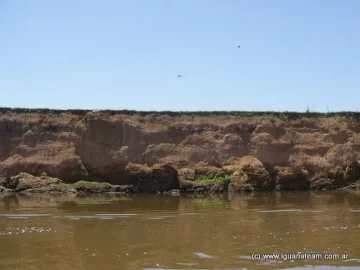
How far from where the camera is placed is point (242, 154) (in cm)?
2456

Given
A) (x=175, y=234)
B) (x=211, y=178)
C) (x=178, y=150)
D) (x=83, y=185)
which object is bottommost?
(x=83, y=185)

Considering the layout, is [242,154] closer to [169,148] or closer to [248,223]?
[169,148]

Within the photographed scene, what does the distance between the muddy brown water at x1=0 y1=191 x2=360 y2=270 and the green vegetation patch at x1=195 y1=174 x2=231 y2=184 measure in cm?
530

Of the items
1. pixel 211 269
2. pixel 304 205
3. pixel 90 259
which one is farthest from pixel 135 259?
pixel 304 205

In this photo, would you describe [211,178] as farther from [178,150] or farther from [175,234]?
Result: [175,234]

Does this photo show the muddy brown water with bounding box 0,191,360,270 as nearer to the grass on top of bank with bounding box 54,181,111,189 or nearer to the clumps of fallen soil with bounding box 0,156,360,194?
the grass on top of bank with bounding box 54,181,111,189

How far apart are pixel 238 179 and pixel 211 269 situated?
15.2 meters

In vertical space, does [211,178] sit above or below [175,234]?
above

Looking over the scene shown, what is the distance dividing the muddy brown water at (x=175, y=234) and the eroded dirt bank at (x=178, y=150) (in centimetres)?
563

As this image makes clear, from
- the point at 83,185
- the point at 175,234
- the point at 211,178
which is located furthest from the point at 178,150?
the point at 175,234

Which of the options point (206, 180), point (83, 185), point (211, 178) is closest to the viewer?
point (83, 185)

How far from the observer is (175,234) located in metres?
10.8

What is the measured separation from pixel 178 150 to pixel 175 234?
1374 centimetres

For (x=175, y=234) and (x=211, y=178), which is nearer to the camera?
(x=175, y=234)
